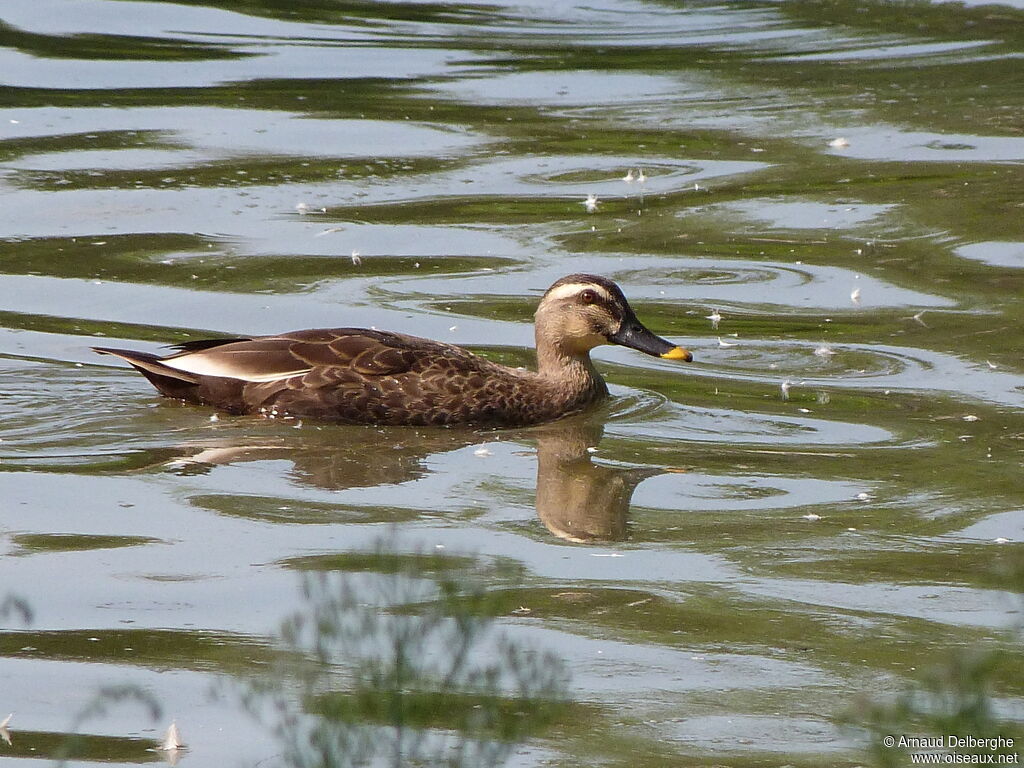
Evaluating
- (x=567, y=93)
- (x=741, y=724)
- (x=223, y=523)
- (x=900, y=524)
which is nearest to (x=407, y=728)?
(x=741, y=724)

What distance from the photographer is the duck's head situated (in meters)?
9.82

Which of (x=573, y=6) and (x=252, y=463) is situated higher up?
(x=573, y=6)

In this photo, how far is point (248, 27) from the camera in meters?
19.4

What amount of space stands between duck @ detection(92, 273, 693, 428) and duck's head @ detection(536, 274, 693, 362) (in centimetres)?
24

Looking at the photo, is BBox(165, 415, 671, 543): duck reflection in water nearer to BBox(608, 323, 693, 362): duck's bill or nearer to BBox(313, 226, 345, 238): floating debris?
BBox(608, 323, 693, 362): duck's bill

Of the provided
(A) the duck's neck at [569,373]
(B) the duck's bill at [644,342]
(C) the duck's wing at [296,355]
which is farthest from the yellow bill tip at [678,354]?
(C) the duck's wing at [296,355]

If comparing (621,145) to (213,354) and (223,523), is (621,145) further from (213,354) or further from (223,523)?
(223,523)

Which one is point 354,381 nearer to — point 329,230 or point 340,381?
point 340,381

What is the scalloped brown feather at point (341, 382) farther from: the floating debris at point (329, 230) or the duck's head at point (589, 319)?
the floating debris at point (329, 230)

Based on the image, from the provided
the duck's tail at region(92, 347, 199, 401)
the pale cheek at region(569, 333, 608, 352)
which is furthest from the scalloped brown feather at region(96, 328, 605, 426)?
the pale cheek at region(569, 333, 608, 352)

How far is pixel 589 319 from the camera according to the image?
9.91m

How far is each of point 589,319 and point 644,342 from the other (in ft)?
1.04

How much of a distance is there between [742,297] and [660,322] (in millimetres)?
746

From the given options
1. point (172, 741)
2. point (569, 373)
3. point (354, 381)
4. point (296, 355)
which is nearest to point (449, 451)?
point (354, 381)
